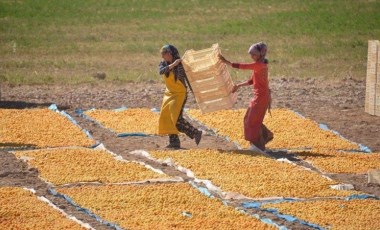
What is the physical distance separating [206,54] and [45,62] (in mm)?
10110

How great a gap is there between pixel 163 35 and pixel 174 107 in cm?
1513

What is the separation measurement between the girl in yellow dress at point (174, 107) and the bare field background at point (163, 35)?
6430 mm

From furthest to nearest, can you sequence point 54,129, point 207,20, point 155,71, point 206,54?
point 207,20, point 155,71, point 54,129, point 206,54

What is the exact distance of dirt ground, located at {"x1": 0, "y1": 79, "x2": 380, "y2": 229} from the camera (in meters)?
14.5

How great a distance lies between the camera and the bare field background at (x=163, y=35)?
80.2ft

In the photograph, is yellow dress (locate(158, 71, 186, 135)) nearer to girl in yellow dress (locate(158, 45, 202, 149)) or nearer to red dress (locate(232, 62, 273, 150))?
girl in yellow dress (locate(158, 45, 202, 149))

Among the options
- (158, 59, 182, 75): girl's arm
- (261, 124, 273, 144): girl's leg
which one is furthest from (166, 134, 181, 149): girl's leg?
(261, 124, 273, 144): girl's leg

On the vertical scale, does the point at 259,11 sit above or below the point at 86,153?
below

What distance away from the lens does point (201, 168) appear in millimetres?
14422

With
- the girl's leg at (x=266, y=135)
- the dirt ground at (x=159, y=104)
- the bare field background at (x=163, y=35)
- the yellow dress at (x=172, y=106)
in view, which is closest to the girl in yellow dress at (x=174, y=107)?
the yellow dress at (x=172, y=106)

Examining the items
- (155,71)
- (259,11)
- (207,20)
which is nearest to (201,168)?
(155,71)

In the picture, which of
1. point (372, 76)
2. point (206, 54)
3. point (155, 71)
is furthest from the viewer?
point (155, 71)

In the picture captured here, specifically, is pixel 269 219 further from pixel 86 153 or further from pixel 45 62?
pixel 45 62

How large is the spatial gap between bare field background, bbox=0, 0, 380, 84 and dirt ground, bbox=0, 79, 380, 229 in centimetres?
136
